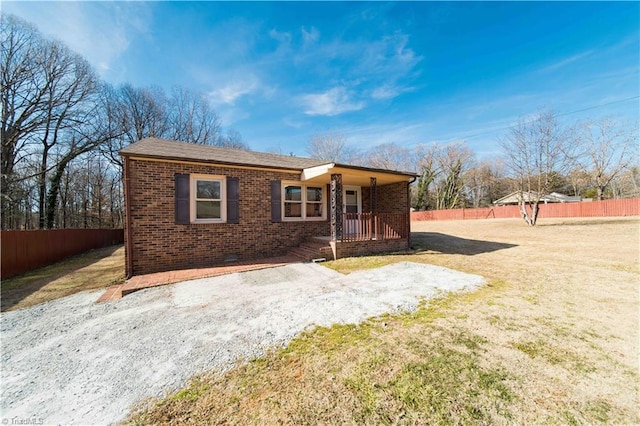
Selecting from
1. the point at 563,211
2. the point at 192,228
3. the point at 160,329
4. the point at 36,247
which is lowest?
the point at 160,329

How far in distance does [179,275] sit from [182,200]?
219 centimetres

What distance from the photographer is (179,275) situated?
6.12 m

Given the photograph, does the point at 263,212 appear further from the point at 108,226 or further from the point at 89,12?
the point at 108,226

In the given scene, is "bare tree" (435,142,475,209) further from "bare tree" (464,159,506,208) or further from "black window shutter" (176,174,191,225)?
Result: "black window shutter" (176,174,191,225)

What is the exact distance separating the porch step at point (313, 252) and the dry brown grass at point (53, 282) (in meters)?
4.90

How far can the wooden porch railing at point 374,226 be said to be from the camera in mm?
8484

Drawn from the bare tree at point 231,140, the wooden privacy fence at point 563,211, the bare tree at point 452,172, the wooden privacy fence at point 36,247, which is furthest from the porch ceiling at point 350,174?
the bare tree at point 452,172

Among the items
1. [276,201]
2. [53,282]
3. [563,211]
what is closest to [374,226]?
[276,201]

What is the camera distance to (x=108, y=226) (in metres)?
24.2

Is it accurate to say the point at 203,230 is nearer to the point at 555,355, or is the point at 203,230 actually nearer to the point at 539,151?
the point at 555,355

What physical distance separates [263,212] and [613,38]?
63.6 ft

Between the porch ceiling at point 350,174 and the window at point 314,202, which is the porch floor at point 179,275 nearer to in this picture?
the window at point 314,202

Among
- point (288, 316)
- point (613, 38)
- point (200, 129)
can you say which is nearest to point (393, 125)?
point (613, 38)

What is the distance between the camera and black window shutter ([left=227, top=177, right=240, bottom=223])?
25.0 feet
